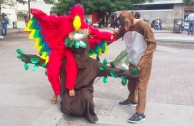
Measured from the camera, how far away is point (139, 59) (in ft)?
15.9

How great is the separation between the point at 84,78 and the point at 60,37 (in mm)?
737

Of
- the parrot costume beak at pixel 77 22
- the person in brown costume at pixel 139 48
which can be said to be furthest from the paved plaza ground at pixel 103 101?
the parrot costume beak at pixel 77 22

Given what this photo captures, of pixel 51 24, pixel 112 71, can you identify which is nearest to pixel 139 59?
pixel 112 71

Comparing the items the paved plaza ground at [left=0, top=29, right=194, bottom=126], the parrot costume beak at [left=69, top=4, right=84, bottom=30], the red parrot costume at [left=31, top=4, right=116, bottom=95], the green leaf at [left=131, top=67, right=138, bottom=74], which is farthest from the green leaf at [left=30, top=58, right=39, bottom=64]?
the green leaf at [left=131, top=67, right=138, bottom=74]

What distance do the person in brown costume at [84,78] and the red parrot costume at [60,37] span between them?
0.11m

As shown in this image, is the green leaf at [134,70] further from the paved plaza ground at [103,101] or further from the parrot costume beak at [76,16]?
the parrot costume beak at [76,16]

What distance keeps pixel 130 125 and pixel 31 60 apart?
6.26ft

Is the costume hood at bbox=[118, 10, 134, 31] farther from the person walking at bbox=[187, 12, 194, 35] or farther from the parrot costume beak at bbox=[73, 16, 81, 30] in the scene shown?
the person walking at bbox=[187, 12, 194, 35]

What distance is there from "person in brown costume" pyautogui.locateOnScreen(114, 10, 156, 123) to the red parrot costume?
38 cm

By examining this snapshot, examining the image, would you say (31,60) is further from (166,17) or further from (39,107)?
(166,17)

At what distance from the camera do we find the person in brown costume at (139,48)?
15.4ft

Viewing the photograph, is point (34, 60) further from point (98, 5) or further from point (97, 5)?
point (97, 5)

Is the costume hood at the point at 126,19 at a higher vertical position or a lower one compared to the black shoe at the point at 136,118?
higher

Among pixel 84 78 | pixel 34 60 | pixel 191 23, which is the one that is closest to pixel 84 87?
pixel 84 78
